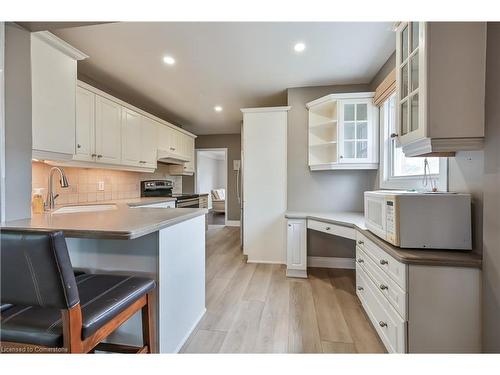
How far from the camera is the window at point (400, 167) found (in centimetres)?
175

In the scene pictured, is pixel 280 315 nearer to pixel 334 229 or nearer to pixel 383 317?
pixel 383 317

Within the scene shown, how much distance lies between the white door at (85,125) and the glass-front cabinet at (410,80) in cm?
302

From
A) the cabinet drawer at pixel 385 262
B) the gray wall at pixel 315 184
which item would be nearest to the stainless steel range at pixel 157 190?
the gray wall at pixel 315 184

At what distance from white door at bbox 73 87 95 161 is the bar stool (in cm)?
203

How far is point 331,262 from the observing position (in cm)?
325

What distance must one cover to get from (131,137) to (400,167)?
11.4ft

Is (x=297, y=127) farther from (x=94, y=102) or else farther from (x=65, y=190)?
(x=65, y=190)

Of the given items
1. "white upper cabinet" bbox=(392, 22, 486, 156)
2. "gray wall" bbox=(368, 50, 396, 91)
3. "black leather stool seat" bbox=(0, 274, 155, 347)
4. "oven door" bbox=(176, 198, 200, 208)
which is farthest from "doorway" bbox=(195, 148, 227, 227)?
"white upper cabinet" bbox=(392, 22, 486, 156)

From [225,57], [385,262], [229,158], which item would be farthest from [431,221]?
[229,158]

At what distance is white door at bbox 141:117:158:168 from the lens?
3.64 m

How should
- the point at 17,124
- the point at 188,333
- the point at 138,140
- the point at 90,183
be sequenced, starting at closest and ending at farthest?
the point at 17,124
the point at 188,333
the point at 90,183
the point at 138,140

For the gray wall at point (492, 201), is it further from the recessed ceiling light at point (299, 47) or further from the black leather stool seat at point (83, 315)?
the black leather stool seat at point (83, 315)

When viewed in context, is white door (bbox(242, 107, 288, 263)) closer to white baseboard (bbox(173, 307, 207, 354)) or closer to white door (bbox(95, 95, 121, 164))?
white baseboard (bbox(173, 307, 207, 354))
